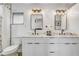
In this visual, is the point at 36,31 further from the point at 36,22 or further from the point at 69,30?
the point at 69,30

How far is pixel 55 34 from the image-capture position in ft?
14.8

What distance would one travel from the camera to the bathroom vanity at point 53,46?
154 inches

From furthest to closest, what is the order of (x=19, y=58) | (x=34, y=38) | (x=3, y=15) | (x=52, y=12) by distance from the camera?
(x=52, y=12)
(x=3, y=15)
(x=34, y=38)
(x=19, y=58)

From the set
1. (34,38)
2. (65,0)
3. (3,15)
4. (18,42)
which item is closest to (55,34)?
(34,38)

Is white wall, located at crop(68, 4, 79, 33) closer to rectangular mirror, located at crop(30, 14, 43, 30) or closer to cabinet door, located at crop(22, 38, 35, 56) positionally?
rectangular mirror, located at crop(30, 14, 43, 30)

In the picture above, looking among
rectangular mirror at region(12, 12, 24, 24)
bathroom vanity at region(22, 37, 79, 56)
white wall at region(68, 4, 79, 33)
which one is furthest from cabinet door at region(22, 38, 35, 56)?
white wall at region(68, 4, 79, 33)

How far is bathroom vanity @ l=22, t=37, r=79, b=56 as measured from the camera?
3918mm

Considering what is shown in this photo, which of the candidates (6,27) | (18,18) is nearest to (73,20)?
(18,18)

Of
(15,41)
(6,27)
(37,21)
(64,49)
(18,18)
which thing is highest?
(18,18)

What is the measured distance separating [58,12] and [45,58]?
3.69m

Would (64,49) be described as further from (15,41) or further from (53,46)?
(15,41)

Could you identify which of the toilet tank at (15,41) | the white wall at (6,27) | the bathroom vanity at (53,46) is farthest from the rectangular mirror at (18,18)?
the bathroom vanity at (53,46)

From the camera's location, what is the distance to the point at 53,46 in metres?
3.98

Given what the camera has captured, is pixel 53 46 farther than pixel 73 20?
No
